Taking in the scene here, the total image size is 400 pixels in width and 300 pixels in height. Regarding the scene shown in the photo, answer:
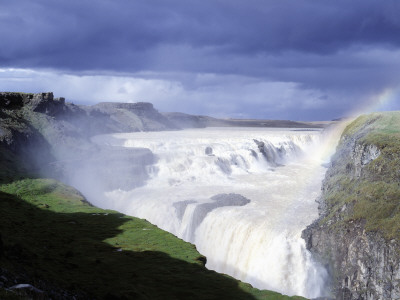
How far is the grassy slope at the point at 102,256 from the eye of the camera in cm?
1886

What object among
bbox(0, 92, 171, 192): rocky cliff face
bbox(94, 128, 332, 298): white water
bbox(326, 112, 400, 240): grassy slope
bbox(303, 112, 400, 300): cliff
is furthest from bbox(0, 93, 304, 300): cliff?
bbox(326, 112, 400, 240): grassy slope

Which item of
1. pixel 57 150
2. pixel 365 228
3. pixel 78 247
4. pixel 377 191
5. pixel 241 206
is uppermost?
pixel 377 191

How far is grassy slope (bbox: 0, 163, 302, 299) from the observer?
18.9 meters

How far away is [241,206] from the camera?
52.0 meters

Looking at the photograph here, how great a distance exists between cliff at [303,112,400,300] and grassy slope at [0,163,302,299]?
52.9ft

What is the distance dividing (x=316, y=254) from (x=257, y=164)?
44669mm

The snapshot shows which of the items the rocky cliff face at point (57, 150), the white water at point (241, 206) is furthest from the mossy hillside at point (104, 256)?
the rocky cliff face at point (57, 150)

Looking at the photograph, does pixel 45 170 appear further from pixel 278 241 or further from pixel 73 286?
pixel 73 286

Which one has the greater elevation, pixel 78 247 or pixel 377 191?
pixel 377 191

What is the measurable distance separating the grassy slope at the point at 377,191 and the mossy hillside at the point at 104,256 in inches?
727

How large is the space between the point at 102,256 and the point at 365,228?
24075mm

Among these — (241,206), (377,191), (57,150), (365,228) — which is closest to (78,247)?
(365,228)

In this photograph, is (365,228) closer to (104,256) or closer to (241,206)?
(241,206)

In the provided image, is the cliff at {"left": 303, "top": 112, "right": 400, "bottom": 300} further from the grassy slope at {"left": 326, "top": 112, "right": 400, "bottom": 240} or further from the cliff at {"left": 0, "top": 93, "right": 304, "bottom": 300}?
the cliff at {"left": 0, "top": 93, "right": 304, "bottom": 300}
